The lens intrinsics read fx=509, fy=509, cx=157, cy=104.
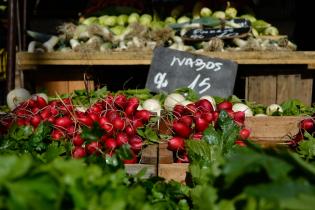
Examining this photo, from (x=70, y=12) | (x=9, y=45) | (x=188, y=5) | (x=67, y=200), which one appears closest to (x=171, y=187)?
(x=67, y=200)

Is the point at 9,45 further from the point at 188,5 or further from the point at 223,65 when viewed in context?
the point at 188,5

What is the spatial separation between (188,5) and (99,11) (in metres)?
1.02

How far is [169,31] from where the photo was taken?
4.66 m

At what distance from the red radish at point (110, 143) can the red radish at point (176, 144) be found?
0.25 metres

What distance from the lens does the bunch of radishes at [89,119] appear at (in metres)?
2.30

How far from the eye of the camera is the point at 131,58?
3855 millimetres

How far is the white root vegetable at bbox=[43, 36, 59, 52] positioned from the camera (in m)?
4.51

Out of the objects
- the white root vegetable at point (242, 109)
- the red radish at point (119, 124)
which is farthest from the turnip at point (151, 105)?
the red radish at point (119, 124)

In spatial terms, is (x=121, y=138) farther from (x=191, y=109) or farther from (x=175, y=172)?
(x=191, y=109)

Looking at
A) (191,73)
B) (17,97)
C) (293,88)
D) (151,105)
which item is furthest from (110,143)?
(293,88)

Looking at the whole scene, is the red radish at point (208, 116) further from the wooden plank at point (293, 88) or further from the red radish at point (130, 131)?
the wooden plank at point (293, 88)

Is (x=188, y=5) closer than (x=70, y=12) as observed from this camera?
Yes

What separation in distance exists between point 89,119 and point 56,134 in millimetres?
188

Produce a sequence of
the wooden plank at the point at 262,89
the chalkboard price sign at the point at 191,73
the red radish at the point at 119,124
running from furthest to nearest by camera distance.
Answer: the wooden plank at the point at 262,89
the chalkboard price sign at the point at 191,73
the red radish at the point at 119,124
